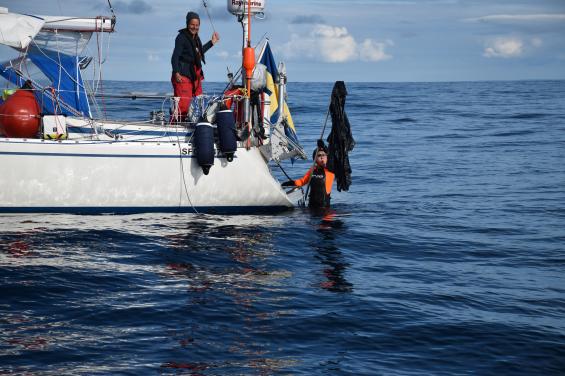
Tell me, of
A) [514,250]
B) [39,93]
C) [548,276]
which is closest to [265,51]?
[39,93]

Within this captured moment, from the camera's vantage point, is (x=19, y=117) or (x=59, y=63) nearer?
(x=19, y=117)

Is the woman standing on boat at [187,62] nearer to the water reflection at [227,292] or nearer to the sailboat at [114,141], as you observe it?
the sailboat at [114,141]

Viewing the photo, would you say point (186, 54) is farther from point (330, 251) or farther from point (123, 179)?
point (330, 251)

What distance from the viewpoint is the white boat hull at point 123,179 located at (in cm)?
1251

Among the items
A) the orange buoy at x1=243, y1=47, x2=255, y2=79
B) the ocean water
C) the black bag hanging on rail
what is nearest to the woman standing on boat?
the orange buoy at x1=243, y1=47, x2=255, y2=79

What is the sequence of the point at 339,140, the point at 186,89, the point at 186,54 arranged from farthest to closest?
the point at 339,140 → the point at 186,89 → the point at 186,54

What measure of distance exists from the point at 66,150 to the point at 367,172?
10498 mm

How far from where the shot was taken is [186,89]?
14109mm

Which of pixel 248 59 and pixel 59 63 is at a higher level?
pixel 248 59

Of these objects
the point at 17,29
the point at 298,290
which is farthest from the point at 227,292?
the point at 17,29

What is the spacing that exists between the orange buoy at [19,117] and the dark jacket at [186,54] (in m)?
2.61

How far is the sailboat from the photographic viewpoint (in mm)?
12609

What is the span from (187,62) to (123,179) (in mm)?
2551

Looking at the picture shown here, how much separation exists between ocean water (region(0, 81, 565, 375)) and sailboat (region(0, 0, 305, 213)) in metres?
0.38
